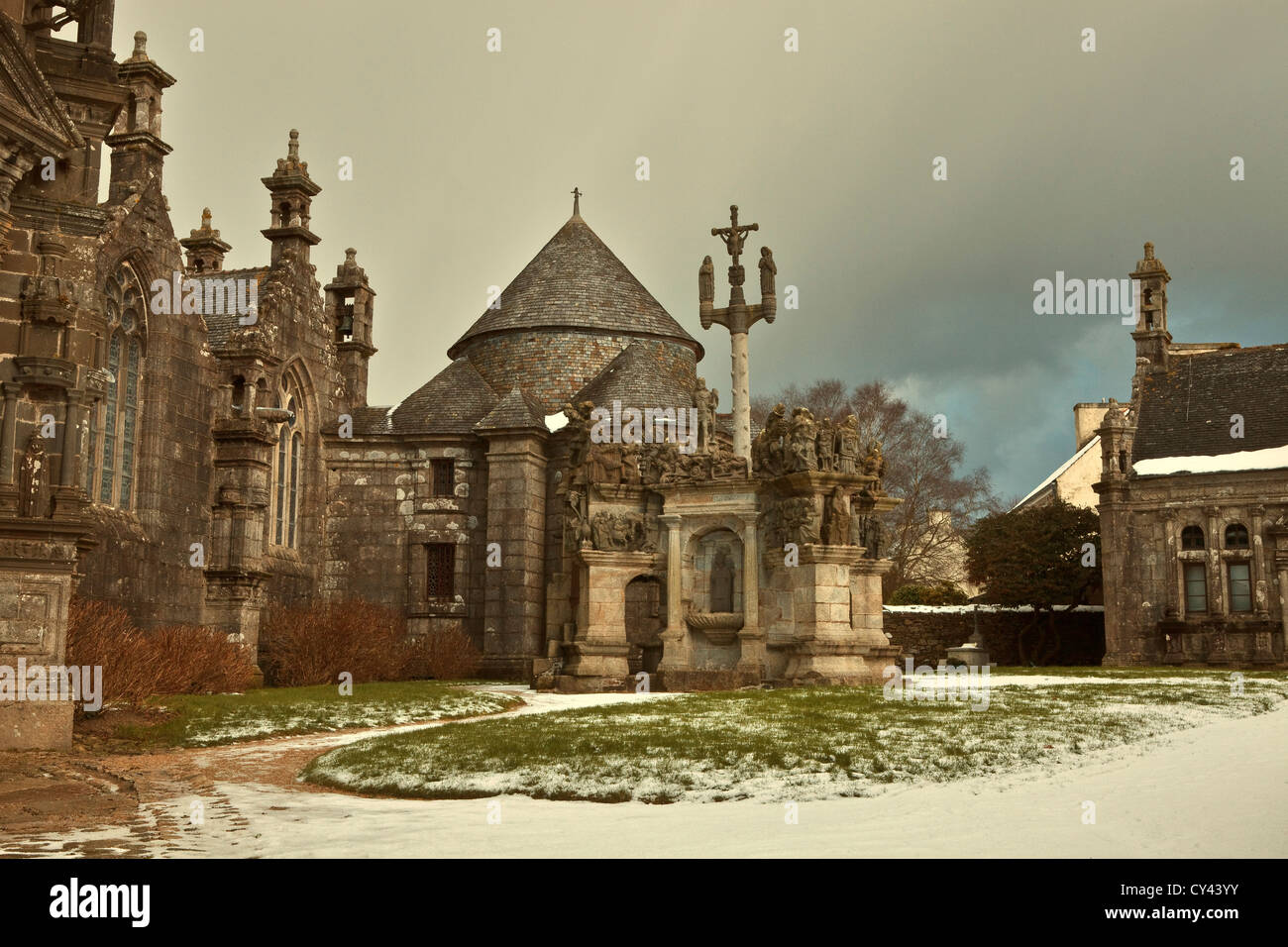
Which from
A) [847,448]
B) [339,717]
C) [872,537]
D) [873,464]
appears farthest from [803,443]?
[339,717]

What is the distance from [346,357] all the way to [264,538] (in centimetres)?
718

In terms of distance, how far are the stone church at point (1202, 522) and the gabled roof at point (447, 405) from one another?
65.1 ft

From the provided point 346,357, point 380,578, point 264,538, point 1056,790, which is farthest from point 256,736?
point 346,357

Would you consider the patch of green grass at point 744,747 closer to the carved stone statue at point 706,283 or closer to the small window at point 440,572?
the carved stone statue at point 706,283

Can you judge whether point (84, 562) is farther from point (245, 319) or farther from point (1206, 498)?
point (1206, 498)

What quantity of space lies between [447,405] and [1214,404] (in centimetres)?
2531

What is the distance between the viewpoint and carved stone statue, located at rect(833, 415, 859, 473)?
2203cm

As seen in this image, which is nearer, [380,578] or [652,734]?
[652,734]

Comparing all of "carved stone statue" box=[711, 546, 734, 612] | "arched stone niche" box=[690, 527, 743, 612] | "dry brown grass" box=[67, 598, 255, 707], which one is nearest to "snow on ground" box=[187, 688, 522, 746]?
"dry brown grass" box=[67, 598, 255, 707]

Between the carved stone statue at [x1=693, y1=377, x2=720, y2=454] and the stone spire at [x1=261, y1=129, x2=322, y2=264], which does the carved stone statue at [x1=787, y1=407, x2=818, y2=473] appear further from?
the stone spire at [x1=261, y1=129, x2=322, y2=264]

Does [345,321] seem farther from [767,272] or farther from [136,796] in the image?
[136,796]

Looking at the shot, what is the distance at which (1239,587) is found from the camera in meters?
38.1

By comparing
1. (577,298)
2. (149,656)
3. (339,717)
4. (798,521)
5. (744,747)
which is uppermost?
(577,298)

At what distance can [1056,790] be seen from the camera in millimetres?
9008
